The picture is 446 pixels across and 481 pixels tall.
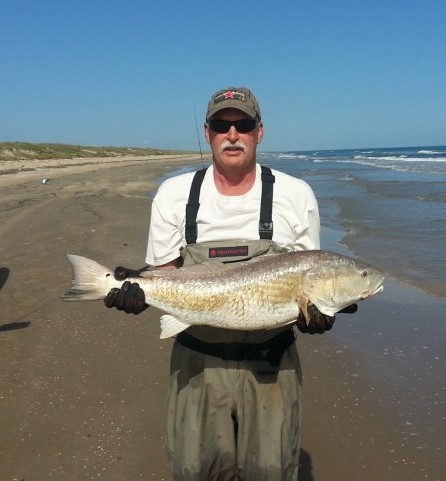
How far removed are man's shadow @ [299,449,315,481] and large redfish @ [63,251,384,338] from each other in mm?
Result: 1569

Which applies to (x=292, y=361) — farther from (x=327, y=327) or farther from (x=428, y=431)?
(x=428, y=431)

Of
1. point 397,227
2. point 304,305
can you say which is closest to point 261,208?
point 304,305

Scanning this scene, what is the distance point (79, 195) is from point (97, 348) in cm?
1728

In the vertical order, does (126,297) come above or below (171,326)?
above

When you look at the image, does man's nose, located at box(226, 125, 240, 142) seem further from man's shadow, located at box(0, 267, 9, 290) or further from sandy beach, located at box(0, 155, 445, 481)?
man's shadow, located at box(0, 267, 9, 290)

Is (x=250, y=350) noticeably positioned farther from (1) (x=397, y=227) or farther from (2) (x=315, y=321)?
(1) (x=397, y=227)

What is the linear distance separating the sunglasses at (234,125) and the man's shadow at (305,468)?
8.30ft

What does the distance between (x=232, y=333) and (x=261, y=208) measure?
2.45ft

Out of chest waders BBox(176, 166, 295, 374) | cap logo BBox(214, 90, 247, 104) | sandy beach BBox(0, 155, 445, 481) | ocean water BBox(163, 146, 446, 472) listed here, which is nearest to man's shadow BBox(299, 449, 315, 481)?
sandy beach BBox(0, 155, 445, 481)

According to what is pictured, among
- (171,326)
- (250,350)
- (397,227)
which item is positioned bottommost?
(397,227)

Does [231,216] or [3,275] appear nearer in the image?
[231,216]

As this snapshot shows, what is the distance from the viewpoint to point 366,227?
1419 centimetres

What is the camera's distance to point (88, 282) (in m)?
3.32

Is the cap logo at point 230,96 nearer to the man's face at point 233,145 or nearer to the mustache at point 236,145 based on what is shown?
the man's face at point 233,145
